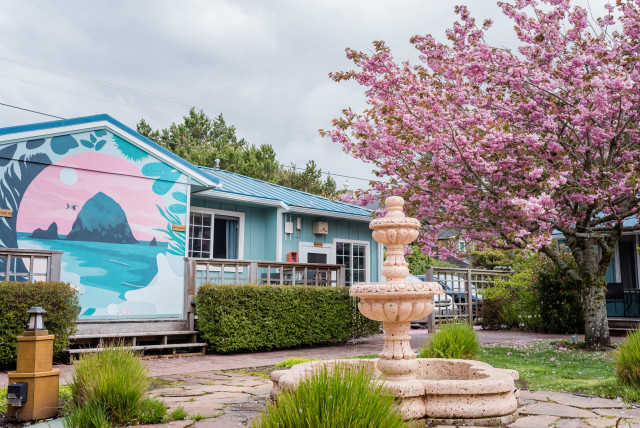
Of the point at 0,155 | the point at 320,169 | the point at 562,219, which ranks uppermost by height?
the point at 320,169

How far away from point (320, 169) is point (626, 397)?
27.2 m

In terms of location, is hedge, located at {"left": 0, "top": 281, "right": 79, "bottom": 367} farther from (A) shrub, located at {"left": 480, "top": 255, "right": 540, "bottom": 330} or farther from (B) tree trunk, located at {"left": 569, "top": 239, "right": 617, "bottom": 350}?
(A) shrub, located at {"left": 480, "top": 255, "right": 540, "bottom": 330}

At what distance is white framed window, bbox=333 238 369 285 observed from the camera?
48.7ft

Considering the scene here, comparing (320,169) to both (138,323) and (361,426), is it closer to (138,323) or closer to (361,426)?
(138,323)

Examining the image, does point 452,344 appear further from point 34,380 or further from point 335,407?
point 34,380

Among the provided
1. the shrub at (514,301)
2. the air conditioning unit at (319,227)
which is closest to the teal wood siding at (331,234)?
the air conditioning unit at (319,227)

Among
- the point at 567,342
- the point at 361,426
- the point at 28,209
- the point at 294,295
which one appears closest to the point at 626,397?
the point at 361,426

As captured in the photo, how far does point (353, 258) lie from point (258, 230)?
333 cm

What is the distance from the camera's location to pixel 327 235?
14.5 m

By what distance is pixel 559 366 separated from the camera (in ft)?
23.9

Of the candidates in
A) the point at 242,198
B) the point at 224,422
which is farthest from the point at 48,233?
the point at 224,422

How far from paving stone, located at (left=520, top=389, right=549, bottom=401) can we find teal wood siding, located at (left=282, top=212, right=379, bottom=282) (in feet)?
27.9

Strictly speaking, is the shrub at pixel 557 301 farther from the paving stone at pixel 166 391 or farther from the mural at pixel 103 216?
the paving stone at pixel 166 391

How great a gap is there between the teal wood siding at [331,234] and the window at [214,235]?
4.10 feet
